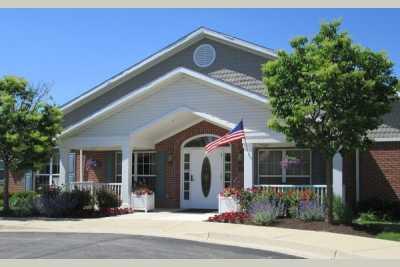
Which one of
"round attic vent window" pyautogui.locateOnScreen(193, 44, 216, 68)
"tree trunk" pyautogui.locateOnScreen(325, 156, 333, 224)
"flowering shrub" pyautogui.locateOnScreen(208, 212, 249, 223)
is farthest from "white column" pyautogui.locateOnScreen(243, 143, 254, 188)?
"round attic vent window" pyautogui.locateOnScreen(193, 44, 216, 68)

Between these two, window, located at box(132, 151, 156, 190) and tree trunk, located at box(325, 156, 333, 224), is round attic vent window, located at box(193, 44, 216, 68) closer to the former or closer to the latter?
window, located at box(132, 151, 156, 190)

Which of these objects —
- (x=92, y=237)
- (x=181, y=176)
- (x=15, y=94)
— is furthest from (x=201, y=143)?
(x=92, y=237)

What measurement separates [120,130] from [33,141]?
3.05 m

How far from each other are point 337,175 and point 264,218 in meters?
2.87

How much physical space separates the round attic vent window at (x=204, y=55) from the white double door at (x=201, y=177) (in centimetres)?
406

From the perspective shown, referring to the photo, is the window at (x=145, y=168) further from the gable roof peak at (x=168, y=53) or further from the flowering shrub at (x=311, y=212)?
the flowering shrub at (x=311, y=212)

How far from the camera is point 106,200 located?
2009 centimetres

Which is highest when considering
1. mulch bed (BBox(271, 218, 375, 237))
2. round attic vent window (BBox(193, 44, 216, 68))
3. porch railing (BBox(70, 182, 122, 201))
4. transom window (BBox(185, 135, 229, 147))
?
round attic vent window (BBox(193, 44, 216, 68))

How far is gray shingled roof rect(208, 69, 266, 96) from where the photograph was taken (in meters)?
22.6

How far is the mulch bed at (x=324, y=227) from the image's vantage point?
14.3 m

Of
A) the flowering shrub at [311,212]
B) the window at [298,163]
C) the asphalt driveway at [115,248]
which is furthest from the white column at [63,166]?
the flowering shrub at [311,212]

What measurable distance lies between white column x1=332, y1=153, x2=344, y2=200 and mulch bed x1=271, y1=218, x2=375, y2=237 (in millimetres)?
1806

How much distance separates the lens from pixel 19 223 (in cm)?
1730

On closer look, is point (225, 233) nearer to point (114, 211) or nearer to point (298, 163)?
point (114, 211)
